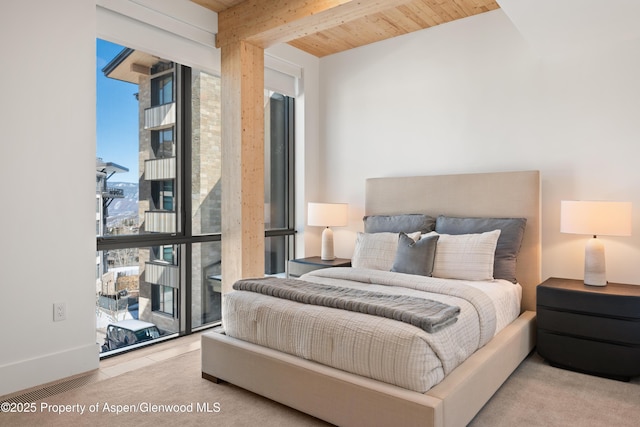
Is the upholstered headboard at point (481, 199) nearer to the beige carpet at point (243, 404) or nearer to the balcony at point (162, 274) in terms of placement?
the beige carpet at point (243, 404)

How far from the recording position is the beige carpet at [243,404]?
2.23 metres

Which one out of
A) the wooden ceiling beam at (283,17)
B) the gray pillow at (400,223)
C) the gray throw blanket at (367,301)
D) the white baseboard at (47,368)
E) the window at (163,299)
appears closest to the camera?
the gray throw blanket at (367,301)

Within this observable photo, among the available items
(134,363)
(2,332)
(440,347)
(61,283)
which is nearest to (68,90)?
(61,283)

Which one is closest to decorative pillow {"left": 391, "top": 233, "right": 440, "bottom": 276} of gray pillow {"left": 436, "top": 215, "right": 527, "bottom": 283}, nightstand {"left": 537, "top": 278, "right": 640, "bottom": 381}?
gray pillow {"left": 436, "top": 215, "right": 527, "bottom": 283}

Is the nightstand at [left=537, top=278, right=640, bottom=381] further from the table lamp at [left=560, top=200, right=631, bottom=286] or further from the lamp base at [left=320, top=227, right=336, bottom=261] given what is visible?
the lamp base at [left=320, top=227, right=336, bottom=261]

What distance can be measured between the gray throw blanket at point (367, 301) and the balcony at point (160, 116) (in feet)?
5.53

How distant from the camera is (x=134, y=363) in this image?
3.11m

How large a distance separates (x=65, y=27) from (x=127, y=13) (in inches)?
20.6

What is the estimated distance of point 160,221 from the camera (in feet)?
12.0

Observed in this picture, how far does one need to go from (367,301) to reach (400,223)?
5.62 feet

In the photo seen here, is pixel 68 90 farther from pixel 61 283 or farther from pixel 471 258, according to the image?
pixel 471 258

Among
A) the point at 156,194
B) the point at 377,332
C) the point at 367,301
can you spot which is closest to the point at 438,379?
the point at 377,332

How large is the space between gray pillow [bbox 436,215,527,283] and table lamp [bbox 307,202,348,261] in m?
1.22

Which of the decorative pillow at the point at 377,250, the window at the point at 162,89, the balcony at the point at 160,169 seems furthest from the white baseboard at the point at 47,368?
the decorative pillow at the point at 377,250
